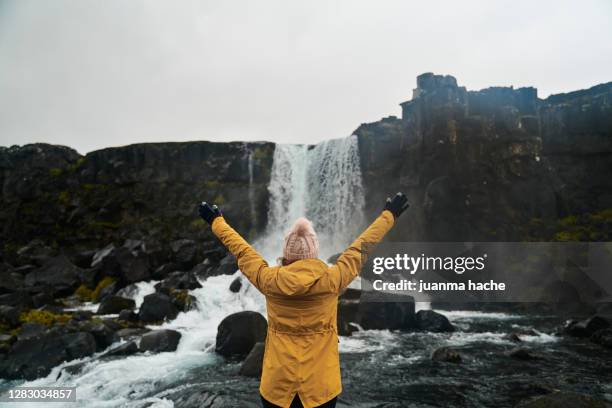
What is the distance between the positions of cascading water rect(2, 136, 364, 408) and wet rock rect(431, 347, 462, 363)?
6.82 meters

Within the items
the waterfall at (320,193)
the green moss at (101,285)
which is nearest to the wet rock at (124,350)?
the green moss at (101,285)

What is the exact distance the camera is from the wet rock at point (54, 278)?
25.2m

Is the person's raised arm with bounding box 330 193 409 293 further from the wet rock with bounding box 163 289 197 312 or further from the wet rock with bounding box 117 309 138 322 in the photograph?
the wet rock with bounding box 163 289 197 312

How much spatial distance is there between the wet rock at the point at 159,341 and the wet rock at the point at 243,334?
2.03 meters

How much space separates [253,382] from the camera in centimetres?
969

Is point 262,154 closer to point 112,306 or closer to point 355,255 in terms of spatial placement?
point 112,306

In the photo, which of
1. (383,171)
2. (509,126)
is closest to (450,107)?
(509,126)

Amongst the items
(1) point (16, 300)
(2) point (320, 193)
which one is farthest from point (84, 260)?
(2) point (320, 193)

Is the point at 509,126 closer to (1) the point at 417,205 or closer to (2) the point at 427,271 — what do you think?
(1) the point at 417,205

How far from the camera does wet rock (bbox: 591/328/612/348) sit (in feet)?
44.9

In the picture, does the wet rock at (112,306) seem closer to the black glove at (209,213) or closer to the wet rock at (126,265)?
the wet rock at (126,265)

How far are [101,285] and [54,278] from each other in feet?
10.5

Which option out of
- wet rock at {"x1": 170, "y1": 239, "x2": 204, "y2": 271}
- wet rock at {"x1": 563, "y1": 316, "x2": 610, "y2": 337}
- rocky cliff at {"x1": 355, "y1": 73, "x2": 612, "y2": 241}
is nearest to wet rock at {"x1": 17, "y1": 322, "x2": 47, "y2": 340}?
wet rock at {"x1": 170, "y1": 239, "x2": 204, "y2": 271}

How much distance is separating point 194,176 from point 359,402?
127 feet
